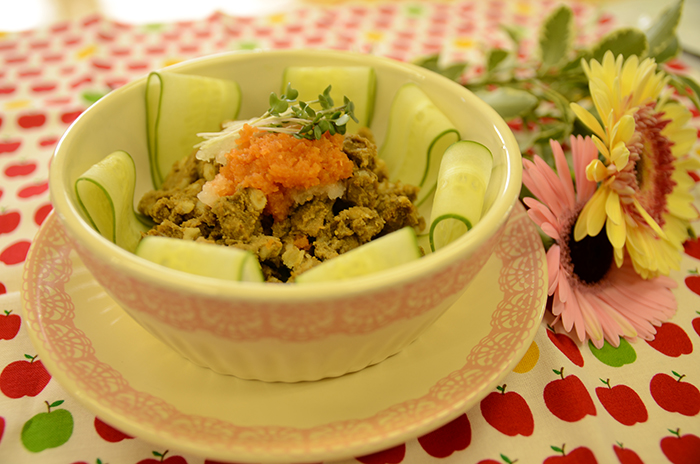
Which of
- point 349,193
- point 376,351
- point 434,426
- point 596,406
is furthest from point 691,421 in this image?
point 349,193

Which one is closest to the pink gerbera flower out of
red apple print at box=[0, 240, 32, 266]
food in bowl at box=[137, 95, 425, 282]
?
food in bowl at box=[137, 95, 425, 282]

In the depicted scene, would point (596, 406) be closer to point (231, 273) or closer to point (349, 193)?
point (349, 193)

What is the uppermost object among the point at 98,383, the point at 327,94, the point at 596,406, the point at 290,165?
the point at 327,94

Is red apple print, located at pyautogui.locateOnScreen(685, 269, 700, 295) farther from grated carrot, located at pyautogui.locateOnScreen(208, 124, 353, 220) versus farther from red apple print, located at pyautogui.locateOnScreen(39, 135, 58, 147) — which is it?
red apple print, located at pyautogui.locateOnScreen(39, 135, 58, 147)

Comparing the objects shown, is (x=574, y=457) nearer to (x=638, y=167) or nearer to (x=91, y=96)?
(x=638, y=167)

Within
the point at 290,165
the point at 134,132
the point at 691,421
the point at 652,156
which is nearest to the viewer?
the point at 691,421
